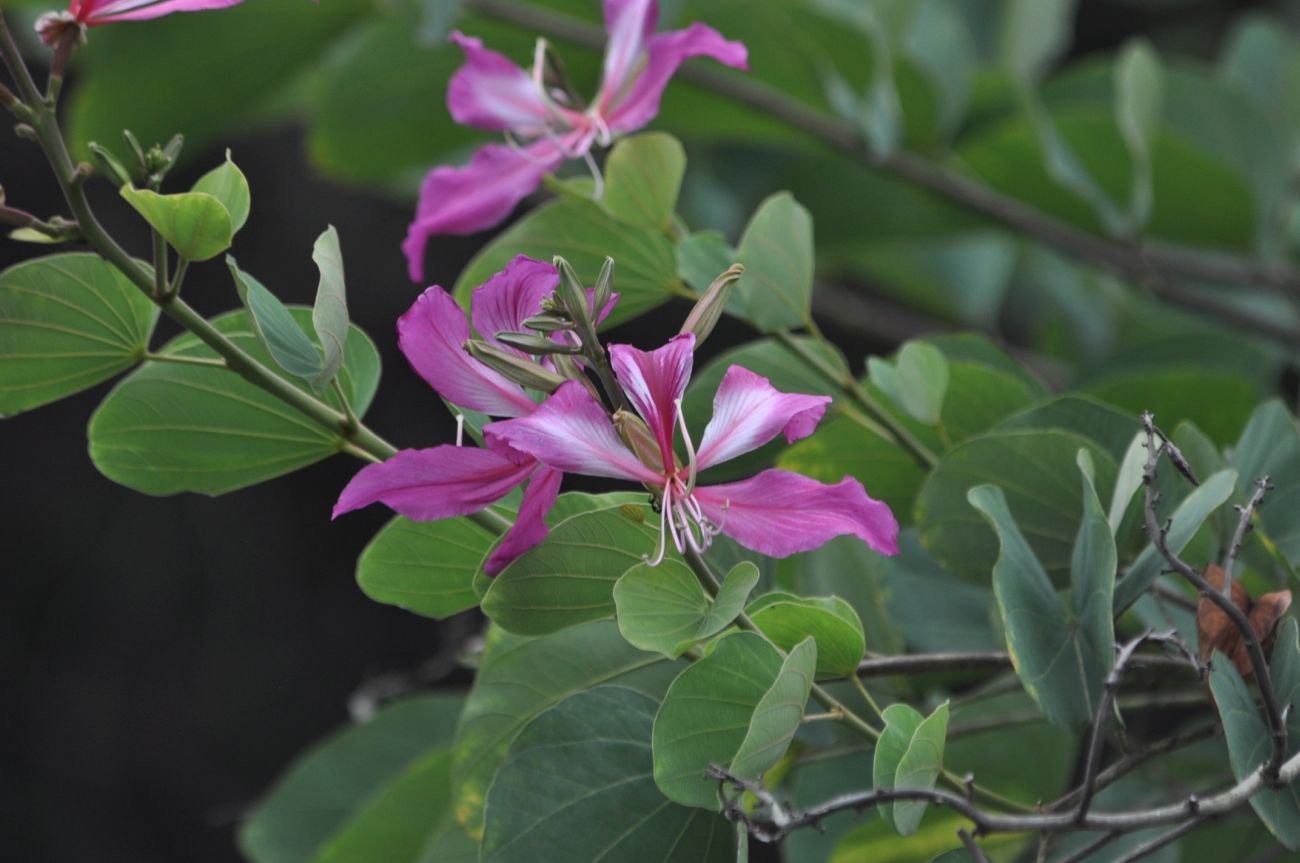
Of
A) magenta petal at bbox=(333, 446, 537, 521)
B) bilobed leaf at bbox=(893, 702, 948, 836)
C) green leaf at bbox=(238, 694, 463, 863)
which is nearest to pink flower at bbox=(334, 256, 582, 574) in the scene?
magenta petal at bbox=(333, 446, 537, 521)

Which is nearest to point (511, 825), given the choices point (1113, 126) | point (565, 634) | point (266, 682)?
point (565, 634)

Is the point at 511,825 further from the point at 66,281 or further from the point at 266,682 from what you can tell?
the point at 266,682

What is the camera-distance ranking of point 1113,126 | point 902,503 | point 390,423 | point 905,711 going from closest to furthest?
point 905,711, point 902,503, point 1113,126, point 390,423

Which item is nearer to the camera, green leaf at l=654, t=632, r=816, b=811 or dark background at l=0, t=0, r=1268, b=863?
green leaf at l=654, t=632, r=816, b=811

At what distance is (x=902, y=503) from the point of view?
50 cm

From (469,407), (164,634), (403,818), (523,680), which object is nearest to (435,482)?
(469,407)

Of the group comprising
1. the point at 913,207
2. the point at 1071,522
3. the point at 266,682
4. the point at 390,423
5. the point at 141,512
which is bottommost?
the point at 266,682

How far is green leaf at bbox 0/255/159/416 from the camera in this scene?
36cm

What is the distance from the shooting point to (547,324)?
0.31 metres

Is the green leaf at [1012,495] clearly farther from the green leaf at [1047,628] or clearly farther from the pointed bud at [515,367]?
the pointed bud at [515,367]

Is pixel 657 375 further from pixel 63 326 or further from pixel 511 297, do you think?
pixel 63 326

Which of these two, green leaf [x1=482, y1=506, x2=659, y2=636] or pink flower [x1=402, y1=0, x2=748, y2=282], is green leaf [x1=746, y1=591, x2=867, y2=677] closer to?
green leaf [x1=482, y1=506, x2=659, y2=636]

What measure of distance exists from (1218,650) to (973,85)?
605 mm

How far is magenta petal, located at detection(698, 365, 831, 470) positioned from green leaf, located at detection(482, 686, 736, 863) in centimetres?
8
